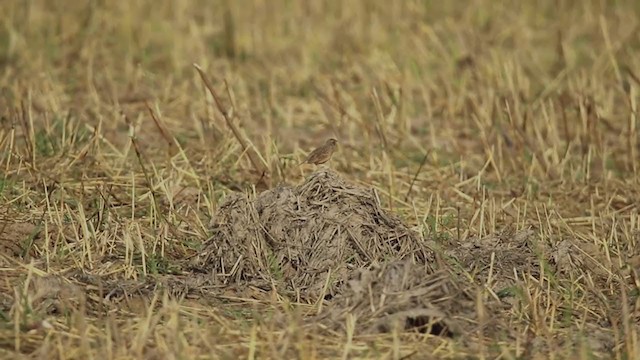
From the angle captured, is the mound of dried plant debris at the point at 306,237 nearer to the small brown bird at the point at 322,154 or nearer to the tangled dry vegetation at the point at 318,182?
the tangled dry vegetation at the point at 318,182

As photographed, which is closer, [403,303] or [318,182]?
[403,303]

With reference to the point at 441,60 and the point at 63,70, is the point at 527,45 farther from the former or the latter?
the point at 63,70

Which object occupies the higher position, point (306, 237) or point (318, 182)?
point (318, 182)

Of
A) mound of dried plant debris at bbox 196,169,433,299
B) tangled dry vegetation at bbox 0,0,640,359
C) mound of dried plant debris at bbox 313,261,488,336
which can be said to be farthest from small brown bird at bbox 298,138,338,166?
mound of dried plant debris at bbox 313,261,488,336

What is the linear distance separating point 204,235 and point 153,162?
132cm


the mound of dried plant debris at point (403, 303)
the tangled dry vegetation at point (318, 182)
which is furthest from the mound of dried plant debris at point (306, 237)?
the mound of dried plant debris at point (403, 303)

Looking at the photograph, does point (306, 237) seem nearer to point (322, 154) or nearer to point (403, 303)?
point (403, 303)

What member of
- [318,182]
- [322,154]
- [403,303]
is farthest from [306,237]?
[322,154]

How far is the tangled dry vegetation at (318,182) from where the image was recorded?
14.1 feet

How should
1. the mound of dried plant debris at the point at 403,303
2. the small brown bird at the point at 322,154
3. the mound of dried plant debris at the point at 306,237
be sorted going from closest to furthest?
the mound of dried plant debris at the point at 403,303 < the mound of dried plant debris at the point at 306,237 < the small brown bird at the point at 322,154

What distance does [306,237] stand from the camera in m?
4.92

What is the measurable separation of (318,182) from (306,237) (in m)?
0.25

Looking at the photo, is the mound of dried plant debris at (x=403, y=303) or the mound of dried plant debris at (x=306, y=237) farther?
the mound of dried plant debris at (x=306, y=237)

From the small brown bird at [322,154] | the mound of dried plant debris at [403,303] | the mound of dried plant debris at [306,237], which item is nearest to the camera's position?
the mound of dried plant debris at [403,303]
